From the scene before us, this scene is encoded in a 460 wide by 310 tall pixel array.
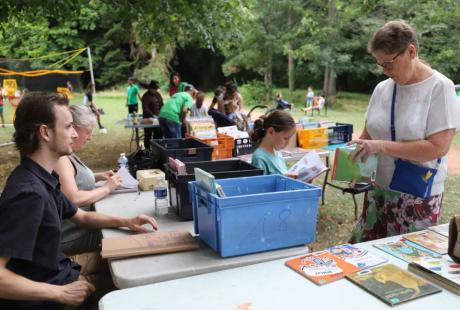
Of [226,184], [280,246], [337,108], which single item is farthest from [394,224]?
[337,108]

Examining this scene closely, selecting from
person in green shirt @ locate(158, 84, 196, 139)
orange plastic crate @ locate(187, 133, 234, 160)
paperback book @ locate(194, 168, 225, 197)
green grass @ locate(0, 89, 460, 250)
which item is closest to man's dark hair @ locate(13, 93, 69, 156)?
paperback book @ locate(194, 168, 225, 197)

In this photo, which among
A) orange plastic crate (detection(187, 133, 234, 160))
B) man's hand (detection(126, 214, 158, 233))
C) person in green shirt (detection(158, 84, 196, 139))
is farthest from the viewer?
person in green shirt (detection(158, 84, 196, 139))

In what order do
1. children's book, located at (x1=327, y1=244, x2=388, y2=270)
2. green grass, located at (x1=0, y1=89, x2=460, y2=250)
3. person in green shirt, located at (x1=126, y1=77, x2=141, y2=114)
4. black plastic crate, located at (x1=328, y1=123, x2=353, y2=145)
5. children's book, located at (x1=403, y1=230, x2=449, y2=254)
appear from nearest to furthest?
children's book, located at (x1=327, y1=244, x2=388, y2=270)
children's book, located at (x1=403, y1=230, x2=449, y2=254)
green grass, located at (x1=0, y1=89, x2=460, y2=250)
black plastic crate, located at (x1=328, y1=123, x2=353, y2=145)
person in green shirt, located at (x1=126, y1=77, x2=141, y2=114)

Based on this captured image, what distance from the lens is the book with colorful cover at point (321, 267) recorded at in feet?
4.65

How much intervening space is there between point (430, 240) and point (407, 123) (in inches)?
21.4

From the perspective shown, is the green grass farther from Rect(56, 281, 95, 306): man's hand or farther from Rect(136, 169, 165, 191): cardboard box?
Rect(56, 281, 95, 306): man's hand

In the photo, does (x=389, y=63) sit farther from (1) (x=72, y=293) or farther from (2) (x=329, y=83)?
(2) (x=329, y=83)

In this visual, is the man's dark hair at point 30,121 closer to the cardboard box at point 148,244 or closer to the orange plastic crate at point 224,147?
the cardboard box at point 148,244

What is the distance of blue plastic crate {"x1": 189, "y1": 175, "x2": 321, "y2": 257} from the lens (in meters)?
1.54

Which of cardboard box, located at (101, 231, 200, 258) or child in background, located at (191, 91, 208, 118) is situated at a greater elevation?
child in background, located at (191, 91, 208, 118)

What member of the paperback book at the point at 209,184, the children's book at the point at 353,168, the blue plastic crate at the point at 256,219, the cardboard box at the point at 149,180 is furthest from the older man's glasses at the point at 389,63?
the cardboard box at the point at 149,180

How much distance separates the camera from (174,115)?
6867 mm

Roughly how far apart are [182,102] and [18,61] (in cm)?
568

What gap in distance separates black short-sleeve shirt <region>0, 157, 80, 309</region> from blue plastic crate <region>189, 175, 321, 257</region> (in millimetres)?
583
